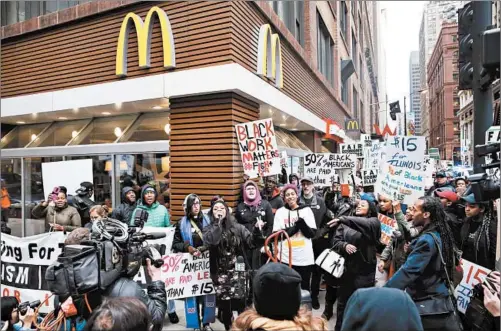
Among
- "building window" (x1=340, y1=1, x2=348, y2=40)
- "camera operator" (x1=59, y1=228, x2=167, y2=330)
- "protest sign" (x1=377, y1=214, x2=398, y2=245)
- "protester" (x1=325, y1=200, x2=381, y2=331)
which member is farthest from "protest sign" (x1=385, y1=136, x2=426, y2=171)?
"building window" (x1=340, y1=1, x2=348, y2=40)

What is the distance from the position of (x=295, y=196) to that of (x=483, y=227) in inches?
92.8

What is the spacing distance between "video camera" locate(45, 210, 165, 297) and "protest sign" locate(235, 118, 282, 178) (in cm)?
465

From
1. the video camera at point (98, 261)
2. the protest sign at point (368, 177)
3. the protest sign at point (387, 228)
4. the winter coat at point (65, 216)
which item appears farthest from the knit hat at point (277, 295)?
the protest sign at point (368, 177)

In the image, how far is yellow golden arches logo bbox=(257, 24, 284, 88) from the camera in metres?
9.59

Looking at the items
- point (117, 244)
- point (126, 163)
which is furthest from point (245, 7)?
point (117, 244)

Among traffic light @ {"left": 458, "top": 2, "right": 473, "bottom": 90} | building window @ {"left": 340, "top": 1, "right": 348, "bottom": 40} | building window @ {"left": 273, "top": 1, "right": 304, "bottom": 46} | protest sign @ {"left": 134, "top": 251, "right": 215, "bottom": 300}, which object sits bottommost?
protest sign @ {"left": 134, "top": 251, "right": 215, "bottom": 300}

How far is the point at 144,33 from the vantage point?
346 inches

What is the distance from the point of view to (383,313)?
1881 millimetres

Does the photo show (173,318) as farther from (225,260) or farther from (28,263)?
(28,263)

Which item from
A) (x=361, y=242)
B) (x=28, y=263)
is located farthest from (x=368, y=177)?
(x=28, y=263)

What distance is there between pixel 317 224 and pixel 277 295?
15.3 feet

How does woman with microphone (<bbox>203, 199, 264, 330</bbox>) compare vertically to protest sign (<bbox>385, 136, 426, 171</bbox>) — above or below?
below

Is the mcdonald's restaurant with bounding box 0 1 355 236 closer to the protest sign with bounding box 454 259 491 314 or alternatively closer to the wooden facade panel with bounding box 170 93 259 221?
the wooden facade panel with bounding box 170 93 259 221

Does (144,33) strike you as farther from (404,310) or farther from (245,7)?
(404,310)
